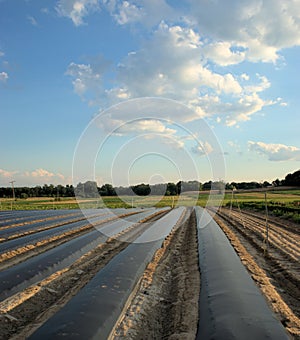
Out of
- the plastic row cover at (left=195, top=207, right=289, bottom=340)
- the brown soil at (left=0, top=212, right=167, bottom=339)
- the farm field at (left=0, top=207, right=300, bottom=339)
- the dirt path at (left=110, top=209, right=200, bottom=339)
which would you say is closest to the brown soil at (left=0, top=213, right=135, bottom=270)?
the farm field at (left=0, top=207, right=300, bottom=339)

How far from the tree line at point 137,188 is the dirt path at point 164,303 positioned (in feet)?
25.7

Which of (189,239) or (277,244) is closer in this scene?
(277,244)

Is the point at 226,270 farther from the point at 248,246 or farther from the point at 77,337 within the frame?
the point at 248,246

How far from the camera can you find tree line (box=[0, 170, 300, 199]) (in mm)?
33938

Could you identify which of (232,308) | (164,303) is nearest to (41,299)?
(164,303)

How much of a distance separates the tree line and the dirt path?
782 centimetres

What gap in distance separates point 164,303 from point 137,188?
3506cm

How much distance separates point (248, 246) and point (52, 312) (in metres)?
8.20

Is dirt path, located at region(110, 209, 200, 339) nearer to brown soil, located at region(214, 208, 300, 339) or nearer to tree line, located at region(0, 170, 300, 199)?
brown soil, located at region(214, 208, 300, 339)

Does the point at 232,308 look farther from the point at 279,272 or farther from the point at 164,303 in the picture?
the point at 279,272

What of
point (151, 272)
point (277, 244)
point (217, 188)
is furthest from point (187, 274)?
point (217, 188)

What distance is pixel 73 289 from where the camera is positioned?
667 centimetres

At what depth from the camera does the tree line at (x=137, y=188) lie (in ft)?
111

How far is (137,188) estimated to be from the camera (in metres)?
41.0
